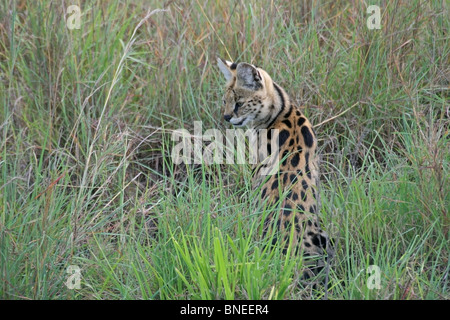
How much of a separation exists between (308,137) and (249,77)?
1.96 ft

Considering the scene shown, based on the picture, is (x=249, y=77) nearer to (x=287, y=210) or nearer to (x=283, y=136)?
(x=283, y=136)

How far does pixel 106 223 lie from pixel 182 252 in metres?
1.01

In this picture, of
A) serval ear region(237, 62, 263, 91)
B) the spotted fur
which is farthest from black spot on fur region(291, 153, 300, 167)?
serval ear region(237, 62, 263, 91)

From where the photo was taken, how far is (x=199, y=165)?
5.14 meters

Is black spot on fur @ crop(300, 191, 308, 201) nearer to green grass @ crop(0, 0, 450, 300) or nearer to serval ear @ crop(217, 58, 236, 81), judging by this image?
green grass @ crop(0, 0, 450, 300)

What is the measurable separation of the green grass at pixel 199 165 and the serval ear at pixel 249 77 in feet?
1.73

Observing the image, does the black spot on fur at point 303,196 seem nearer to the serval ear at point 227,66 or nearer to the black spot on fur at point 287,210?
the black spot on fur at point 287,210

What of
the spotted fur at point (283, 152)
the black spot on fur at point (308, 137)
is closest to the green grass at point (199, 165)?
the spotted fur at point (283, 152)

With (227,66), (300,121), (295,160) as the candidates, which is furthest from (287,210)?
(227,66)

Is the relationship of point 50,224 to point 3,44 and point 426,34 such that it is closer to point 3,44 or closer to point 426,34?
point 3,44
